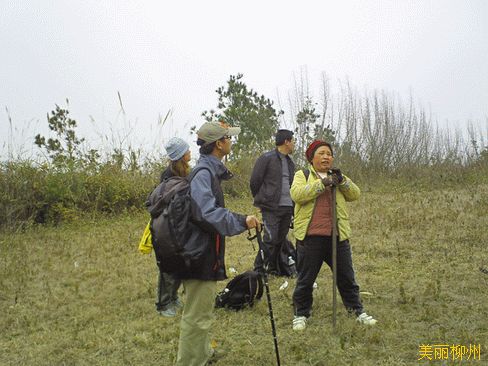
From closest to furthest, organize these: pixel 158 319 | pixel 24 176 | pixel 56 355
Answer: pixel 56 355 < pixel 158 319 < pixel 24 176

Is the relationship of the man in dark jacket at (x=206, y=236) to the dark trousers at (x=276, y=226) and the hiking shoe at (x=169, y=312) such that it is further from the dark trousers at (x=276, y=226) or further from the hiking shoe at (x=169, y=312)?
the dark trousers at (x=276, y=226)

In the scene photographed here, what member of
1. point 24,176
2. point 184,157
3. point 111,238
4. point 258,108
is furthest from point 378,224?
point 258,108

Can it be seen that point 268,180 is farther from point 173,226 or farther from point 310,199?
point 173,226

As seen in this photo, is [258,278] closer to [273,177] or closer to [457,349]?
[273,177]

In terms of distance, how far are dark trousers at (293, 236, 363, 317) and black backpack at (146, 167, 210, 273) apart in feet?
4.65

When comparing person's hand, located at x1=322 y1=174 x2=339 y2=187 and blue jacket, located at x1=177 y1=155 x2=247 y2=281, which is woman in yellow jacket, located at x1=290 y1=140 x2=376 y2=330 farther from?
blue jacket, located at x1=177 y1=155 x2=247 y2=281

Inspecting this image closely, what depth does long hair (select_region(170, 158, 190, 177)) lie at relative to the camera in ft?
11.4

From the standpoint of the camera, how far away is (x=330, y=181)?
154 inches

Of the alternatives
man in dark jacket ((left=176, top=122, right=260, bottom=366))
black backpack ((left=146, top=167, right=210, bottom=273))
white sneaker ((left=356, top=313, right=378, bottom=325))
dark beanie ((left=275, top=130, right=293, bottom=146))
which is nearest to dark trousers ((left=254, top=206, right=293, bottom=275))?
dark beanie ((left=275, top=130, right=293, bottom=146))

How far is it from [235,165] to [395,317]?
30.5 ft

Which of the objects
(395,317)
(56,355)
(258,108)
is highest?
(258,108)

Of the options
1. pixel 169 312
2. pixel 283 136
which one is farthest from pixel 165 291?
pixel 283 136

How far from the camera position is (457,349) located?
3.65m

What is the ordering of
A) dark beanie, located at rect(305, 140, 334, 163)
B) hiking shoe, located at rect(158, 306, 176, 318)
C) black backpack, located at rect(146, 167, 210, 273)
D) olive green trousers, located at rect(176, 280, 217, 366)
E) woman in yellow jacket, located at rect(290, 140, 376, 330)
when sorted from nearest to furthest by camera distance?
black backpack, located at rect(146, 167, 210, 273)
olive green trousers, located at rect(176, 280, 217, 366)
woman in yellow jacket, located at rect(290, 140, 376, 330)
dark beanie, located at rect(305, 140, 334, 163)
hiking shoe, located at rect(158, 306, 176, 318)
